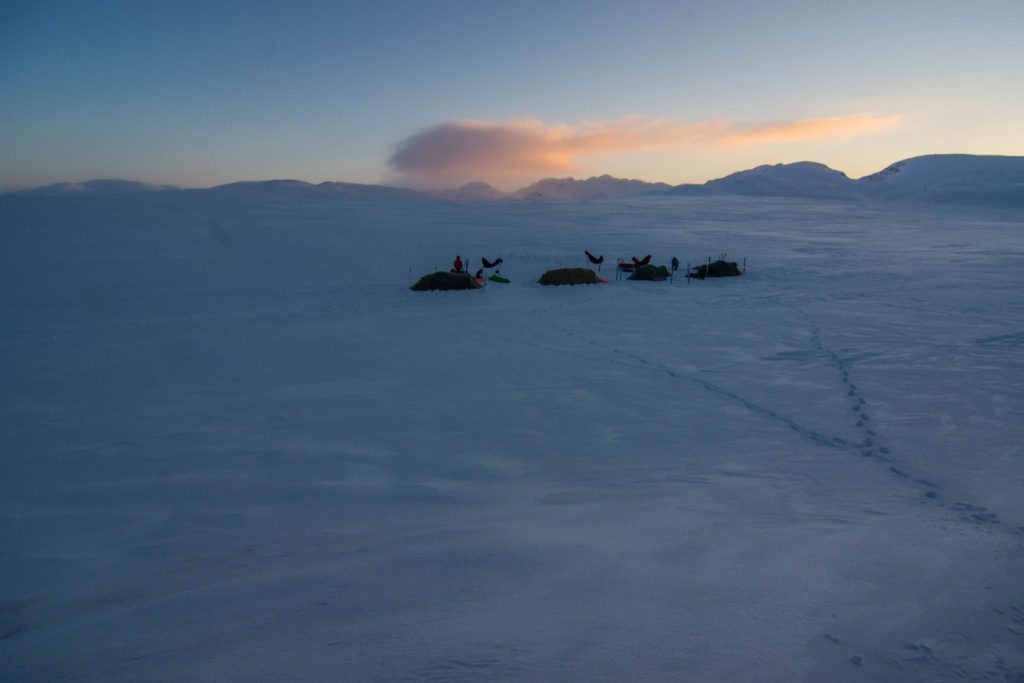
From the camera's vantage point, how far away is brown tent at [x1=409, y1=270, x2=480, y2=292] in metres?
16.3

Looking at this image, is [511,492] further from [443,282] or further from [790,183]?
[790,183]

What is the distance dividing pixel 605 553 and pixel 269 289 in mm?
13893

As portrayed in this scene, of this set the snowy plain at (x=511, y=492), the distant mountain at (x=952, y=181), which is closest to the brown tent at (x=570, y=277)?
the snowy plain at (x=511, y=492)

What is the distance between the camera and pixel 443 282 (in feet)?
53.9

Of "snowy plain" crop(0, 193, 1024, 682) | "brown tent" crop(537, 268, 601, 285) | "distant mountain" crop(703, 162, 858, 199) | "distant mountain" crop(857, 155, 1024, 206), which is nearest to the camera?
"snowy plain" crop(0, 193, 1024, 682)

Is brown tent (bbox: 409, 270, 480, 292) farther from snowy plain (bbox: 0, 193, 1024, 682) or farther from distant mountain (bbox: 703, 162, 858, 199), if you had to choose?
distant mountain (bbox: 703, 162, 858, 199)

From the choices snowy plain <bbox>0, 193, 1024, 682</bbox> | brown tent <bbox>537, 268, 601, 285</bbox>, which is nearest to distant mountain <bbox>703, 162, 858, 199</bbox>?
brown tent <bbox>537, 268, 601, 285</bbox>

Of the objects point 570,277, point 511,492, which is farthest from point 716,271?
point 511,492

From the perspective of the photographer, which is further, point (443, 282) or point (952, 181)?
point (952, 181)

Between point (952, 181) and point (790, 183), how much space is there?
53.5 ft

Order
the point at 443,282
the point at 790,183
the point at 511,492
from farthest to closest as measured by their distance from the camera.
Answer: the point at 790,183 < the point at 443,282 < the point at 511,492

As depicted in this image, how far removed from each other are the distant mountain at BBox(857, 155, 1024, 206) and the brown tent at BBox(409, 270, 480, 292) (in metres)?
61.8

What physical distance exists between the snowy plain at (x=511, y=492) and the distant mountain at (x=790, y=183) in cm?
6665

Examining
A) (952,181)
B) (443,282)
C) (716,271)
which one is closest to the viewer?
(443,282)
